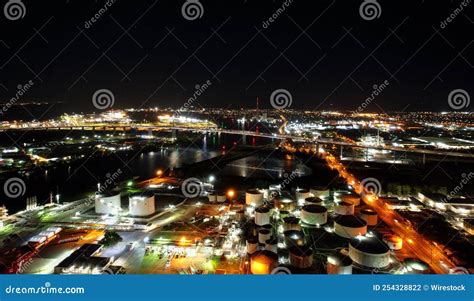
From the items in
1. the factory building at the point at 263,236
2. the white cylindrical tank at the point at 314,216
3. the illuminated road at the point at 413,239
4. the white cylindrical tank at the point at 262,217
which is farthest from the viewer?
the white cylindrical tank at the point at 314,216

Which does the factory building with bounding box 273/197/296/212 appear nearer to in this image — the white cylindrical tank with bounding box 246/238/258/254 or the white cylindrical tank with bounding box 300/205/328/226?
the white cylindrical tank with bounding box 300/205/328/226

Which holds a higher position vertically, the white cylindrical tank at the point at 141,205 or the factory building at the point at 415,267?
the white cylindrical tank at the point at 141,205

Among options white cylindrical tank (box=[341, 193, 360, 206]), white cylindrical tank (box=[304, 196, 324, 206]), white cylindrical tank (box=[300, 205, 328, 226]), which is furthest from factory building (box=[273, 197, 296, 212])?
white cylindrical tank (box=[341, 193, 360, 206])

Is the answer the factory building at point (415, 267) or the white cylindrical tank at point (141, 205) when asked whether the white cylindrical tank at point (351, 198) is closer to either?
the factory building at point (415, 267)

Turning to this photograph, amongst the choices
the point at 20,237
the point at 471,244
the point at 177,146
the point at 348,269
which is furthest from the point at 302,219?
the point at 177,146

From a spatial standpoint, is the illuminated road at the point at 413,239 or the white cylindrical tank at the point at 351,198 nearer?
the illuminated road at the point at 413,239

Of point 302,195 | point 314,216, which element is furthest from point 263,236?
point 302,195

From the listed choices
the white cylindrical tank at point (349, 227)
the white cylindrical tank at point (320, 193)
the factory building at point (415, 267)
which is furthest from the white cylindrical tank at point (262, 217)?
the factory building at point (415, 267)
